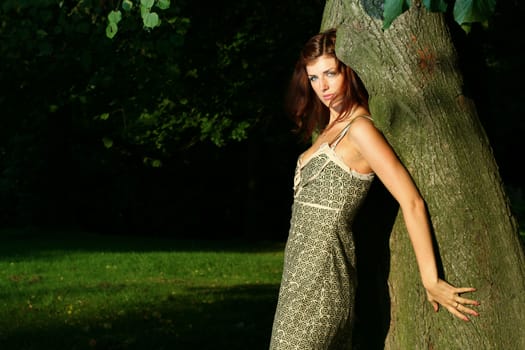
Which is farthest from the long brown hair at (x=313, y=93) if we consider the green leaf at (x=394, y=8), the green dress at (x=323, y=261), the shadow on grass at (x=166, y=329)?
the shadow on grass at (x=166, y=329)

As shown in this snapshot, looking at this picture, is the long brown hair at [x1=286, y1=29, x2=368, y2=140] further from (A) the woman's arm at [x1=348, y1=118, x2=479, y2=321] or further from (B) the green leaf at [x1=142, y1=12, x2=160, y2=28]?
(B) the green leaf at [x1=142, y1=12, x2=160, y2=28]

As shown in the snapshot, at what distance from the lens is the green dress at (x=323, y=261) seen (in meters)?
3.98

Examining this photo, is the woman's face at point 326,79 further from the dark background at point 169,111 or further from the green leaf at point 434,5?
the green leaf at point 434,5

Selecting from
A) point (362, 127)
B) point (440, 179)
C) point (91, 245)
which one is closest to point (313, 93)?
point (362, 127)

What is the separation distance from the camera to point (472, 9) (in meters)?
3.04

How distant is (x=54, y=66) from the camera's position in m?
11.1

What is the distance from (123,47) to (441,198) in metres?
6.75

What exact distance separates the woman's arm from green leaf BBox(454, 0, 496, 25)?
927 millimetres

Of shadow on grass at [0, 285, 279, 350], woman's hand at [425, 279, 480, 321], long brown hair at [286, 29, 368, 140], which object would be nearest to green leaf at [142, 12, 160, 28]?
long brown hair at [286, 29, 368, 140]

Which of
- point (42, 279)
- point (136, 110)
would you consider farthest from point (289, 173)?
point (42, 279)

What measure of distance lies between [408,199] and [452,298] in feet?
1.57

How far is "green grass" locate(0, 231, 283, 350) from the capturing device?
8.99 m

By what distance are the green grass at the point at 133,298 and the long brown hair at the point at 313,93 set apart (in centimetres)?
453

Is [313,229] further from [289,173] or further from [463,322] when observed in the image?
[289,173]
